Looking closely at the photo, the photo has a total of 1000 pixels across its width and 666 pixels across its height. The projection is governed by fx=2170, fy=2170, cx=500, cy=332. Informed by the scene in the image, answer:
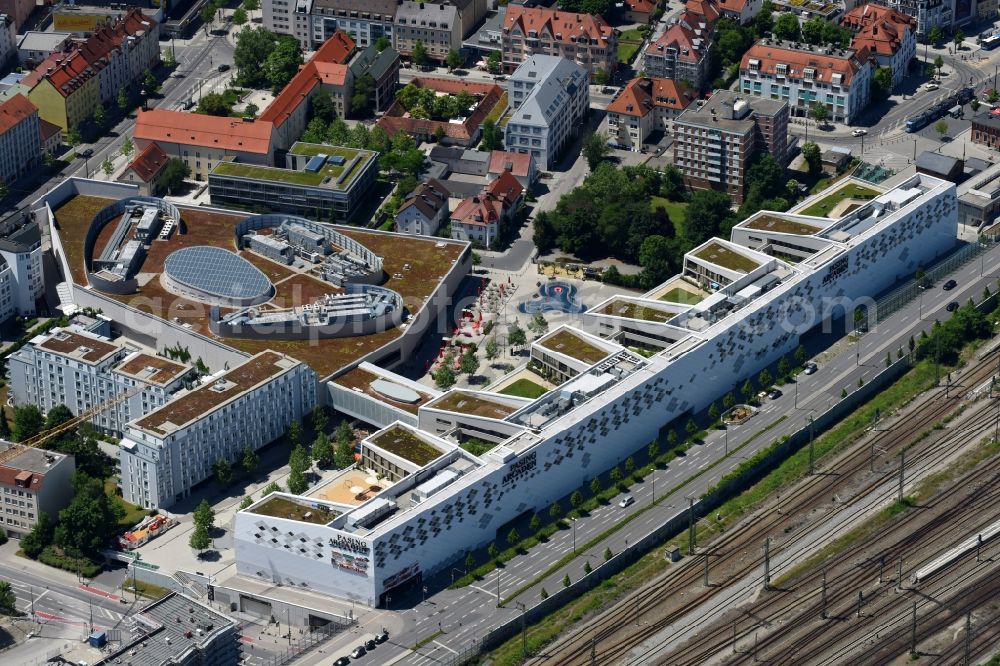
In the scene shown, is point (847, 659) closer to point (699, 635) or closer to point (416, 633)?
point (699, 635)

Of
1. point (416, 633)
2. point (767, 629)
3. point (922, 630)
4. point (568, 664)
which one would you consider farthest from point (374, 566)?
point (922, 630)

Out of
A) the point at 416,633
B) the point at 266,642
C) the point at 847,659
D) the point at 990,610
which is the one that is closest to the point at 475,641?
the point at 416,633

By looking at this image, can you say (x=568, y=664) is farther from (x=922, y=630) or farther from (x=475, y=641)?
(x=922, y=630)

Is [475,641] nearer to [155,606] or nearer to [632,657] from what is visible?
[632,657]

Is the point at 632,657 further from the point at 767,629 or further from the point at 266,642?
the point at 266,642

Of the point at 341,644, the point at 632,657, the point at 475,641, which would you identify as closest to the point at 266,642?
the point at 341,644
